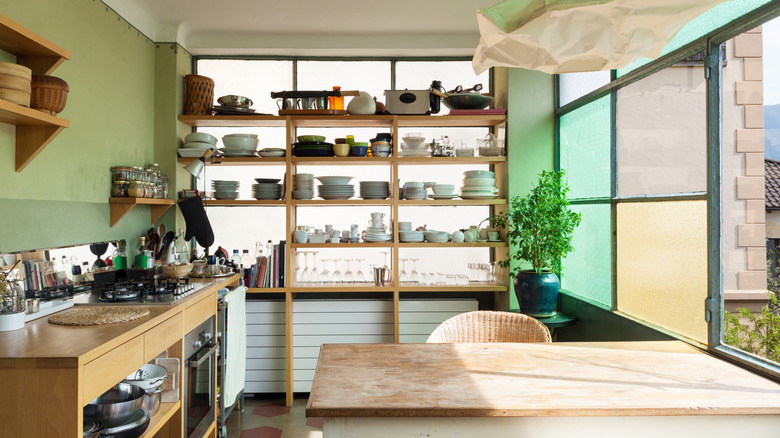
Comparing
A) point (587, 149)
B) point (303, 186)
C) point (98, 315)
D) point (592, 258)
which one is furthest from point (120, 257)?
point (587, 149)

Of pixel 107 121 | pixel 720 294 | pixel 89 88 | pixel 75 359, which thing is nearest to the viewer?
pixel 75 359

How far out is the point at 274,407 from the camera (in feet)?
13.3

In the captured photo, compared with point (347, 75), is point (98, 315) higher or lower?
lower

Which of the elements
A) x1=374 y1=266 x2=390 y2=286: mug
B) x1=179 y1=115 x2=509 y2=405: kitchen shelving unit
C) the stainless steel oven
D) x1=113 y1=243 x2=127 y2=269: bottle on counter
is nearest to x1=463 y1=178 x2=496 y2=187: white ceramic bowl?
x1=179 y1=115 x2=509 y2=405: kitchen shelving unit

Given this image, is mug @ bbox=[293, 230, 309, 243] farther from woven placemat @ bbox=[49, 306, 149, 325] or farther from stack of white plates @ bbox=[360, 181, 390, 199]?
woven placemat @ bbox=[49, 306, 149, 325]

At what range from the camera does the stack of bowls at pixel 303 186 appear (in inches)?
167

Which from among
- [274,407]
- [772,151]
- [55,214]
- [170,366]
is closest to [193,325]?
[170,366]

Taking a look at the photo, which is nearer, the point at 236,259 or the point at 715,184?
the point at 715,184

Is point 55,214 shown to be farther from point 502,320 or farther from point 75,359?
point 502,320

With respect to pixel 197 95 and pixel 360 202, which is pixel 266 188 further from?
pixel 197 95

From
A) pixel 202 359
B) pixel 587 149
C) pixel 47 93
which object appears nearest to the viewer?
pixel 47 93

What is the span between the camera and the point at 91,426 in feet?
6.32

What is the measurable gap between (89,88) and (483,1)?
2.74 m

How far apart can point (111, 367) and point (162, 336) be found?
1.66 ft
